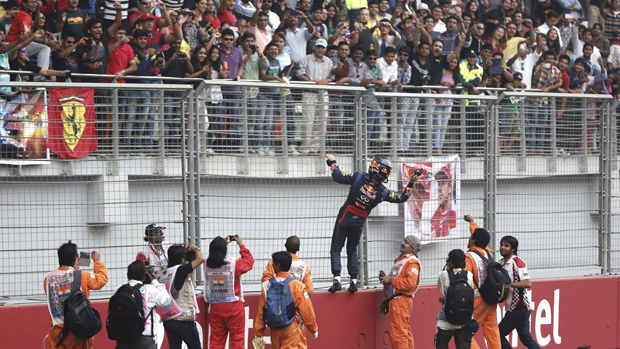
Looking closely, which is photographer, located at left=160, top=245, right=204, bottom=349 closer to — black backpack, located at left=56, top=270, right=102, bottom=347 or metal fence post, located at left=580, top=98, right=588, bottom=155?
black backpack, located at left=56, top=270, right=102, bottom=347

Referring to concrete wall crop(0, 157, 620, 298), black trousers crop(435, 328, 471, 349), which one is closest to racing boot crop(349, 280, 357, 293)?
concrete wall crop(0, 157, 620, 298)

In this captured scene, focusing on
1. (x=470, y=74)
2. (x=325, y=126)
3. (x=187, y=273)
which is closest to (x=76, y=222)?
(x=187, y=273)

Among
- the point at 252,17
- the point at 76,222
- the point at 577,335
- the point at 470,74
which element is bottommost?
the point at 577,335

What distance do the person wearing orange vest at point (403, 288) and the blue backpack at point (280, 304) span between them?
155 centimetres

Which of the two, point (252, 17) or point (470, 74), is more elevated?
point (252, 17)

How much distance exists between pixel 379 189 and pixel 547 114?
339 cm

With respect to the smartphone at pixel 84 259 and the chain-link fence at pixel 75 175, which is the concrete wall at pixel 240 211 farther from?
the smartphone at pixel 84 259

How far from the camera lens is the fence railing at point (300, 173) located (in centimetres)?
850

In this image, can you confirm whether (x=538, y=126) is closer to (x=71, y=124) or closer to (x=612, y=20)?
(x=71, y=124)

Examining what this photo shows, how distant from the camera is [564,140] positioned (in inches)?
449

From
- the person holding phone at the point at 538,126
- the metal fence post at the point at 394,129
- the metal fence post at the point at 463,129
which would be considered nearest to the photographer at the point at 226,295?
the metal fence post at the point at 394,129

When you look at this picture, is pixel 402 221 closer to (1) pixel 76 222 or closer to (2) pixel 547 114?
(2) pixel 547 114

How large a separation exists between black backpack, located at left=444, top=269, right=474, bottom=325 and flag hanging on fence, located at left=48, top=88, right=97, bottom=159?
418cm

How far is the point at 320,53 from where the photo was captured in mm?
13336
